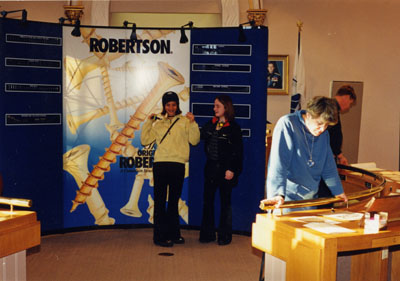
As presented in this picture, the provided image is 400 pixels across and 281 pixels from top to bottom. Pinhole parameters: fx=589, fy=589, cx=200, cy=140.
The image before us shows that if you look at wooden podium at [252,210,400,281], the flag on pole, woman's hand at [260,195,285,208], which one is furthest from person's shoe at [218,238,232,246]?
the flag on pole

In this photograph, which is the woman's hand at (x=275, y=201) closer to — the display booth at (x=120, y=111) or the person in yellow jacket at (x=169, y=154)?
the person in yellow jacket at (x=169, y=154)

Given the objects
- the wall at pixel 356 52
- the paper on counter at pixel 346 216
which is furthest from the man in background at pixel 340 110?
the wall at pixel 356 52

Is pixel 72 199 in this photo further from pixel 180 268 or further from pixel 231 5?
pixel 231 5

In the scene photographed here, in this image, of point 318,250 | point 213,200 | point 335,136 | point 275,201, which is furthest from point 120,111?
point 318,250

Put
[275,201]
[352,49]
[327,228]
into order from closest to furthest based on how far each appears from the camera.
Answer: [327,228], [275,201], [352,49]

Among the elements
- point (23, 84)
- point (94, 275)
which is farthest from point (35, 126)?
point (94, 275)

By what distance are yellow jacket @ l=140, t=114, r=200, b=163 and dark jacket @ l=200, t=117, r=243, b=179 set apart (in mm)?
126

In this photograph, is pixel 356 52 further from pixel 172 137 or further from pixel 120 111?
pixel 172 137

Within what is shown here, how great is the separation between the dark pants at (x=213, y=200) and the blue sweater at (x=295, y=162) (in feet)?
6.94

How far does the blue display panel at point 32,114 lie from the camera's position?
5.95 metres

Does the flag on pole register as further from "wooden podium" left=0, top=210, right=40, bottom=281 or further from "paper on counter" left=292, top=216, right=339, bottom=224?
"wooden podium" left=0, top=210, right=40, bottom=281

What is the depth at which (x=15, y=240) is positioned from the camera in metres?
3.62

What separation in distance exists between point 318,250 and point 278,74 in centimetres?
649

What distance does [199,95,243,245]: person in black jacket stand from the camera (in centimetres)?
599
